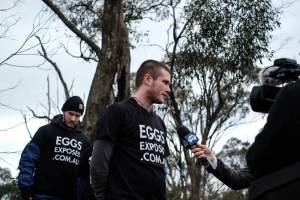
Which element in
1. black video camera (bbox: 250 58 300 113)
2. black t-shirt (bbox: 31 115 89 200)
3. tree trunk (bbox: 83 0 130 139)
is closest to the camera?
black video camera (bbox: 250 58 300 113)

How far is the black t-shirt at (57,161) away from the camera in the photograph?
5.20 m

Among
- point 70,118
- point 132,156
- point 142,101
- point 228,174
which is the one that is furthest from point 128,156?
point 70,118

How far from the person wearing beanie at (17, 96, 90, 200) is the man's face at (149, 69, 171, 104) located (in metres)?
1.40

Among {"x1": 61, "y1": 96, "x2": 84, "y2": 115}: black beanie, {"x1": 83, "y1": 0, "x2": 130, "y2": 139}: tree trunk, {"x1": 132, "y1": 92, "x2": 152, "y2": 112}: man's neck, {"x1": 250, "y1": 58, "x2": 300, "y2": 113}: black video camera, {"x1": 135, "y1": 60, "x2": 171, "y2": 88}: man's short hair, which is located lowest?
{"x1": 250, "y1": 58, "x2": 300, "y2": 113}: black video camera

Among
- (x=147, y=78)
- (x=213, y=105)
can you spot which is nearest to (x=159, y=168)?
(x=147, y=78)

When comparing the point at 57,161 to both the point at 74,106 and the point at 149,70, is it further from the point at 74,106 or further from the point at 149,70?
the point at 149,70

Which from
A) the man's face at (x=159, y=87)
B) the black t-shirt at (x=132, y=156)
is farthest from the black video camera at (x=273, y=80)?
the man's face at (x=159, y=87)

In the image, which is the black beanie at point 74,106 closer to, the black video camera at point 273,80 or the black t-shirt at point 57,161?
the black t-shirt at point 57,161

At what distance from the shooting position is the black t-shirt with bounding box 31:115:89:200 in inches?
205

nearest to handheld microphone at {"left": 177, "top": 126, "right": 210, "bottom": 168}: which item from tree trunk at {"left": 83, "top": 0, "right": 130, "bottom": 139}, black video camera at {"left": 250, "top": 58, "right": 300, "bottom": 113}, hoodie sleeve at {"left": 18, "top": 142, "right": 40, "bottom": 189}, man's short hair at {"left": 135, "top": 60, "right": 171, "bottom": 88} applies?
man's short hair at {"left": 135, "top": 60, "right": 171, "bottom": 88}

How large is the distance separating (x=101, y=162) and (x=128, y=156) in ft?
0.61

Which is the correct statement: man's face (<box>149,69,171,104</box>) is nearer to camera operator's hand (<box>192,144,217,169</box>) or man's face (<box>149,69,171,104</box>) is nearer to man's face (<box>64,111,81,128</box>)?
camera operator's hand (<box>192,144,217,169</box>)

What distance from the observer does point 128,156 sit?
3660 millimetres

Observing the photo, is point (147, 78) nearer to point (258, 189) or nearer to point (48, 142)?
point (48, 142)
